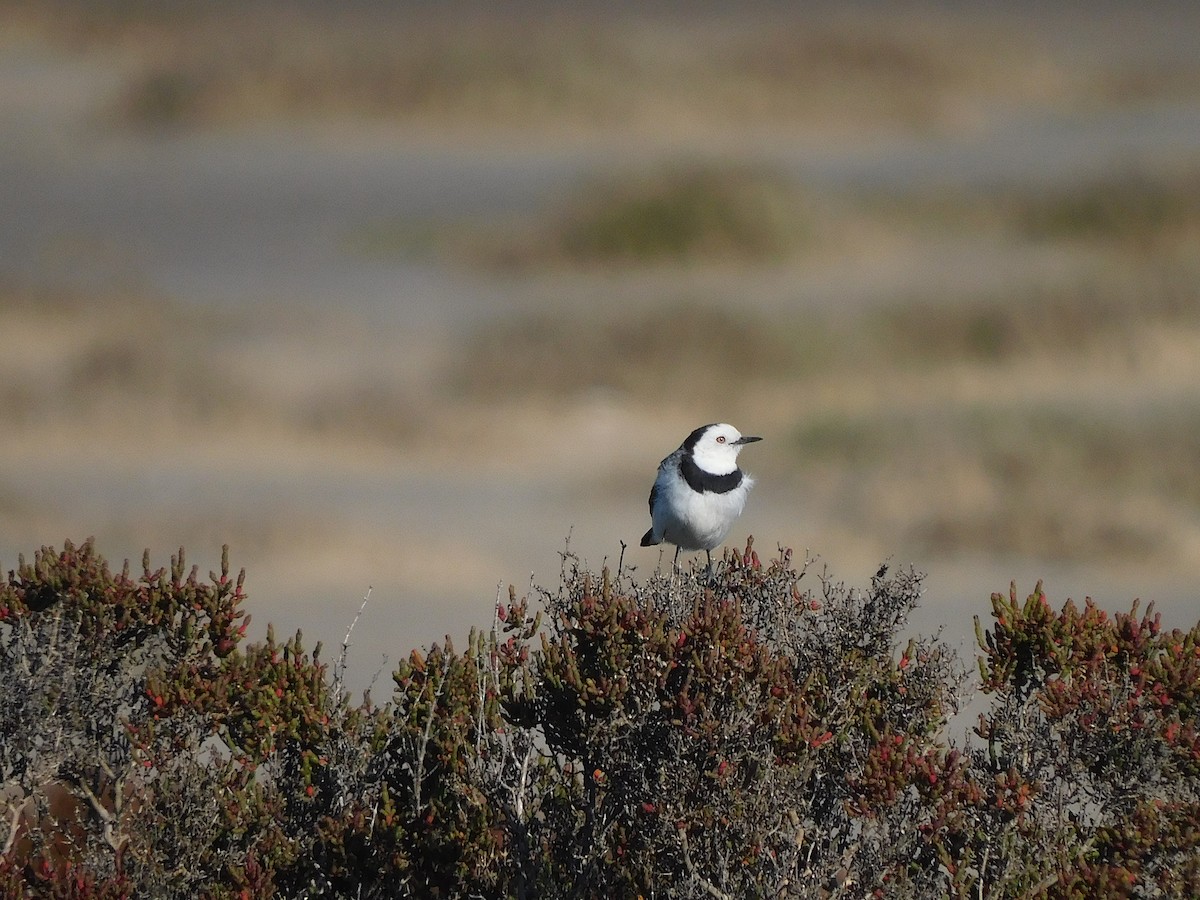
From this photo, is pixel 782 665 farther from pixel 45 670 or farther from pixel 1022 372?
pixel 1022 372

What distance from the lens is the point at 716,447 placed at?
818 cm

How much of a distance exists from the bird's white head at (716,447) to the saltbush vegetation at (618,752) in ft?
7.26

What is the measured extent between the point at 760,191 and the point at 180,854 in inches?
986

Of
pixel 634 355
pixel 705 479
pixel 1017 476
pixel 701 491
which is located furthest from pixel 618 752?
pixel 634 355

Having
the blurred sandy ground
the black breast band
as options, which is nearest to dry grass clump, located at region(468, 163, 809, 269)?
the blurred sandy ground

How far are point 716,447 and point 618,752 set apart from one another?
326 centimetres

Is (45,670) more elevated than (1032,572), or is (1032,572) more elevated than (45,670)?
→ (1032,572)

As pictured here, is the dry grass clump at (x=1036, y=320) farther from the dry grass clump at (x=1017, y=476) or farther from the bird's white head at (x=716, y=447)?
the bird's white head at (x=716, y=447)

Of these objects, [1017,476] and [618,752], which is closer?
[618,752]

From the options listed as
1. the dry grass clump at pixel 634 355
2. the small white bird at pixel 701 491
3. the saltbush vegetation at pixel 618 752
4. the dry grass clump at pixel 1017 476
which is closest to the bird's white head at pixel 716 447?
the small white bird at pixel 701 491

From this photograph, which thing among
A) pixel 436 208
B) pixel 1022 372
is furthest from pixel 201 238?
pixel 1022 372

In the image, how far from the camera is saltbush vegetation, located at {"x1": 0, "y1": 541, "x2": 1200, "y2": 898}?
4941 millimetres

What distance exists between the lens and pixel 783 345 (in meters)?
23.5

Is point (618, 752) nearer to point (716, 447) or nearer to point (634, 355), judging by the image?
point (716, 447)
